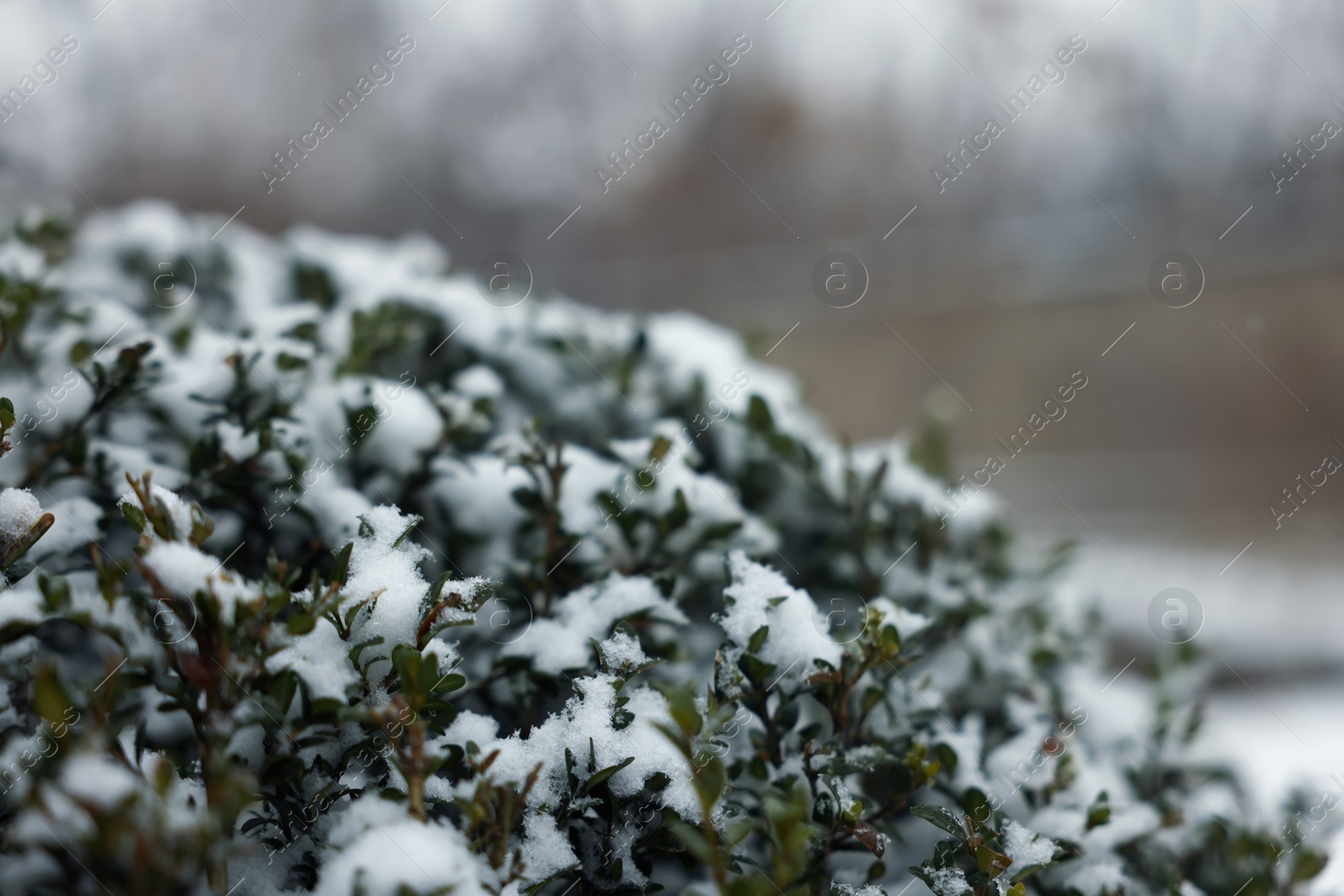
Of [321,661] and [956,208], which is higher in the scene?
[956,208]

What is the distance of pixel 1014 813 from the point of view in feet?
3.51

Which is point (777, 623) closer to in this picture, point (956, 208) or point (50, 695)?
point (50, 695)

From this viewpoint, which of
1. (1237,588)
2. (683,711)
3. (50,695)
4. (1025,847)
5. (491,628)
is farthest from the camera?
(1237,588)

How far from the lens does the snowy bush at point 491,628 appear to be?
71 cm

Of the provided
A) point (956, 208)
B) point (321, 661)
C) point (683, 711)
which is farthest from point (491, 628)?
point (956, 208)

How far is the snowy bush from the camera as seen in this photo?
71 centimetres

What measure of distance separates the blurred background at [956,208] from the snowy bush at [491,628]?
3.28 metres

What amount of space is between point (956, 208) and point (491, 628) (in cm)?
886

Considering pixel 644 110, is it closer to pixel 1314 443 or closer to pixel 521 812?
pixel 1314 443

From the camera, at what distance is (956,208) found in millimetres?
8789

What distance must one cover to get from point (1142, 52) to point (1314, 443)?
12.1 ft

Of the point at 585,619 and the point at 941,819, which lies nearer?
the point at 941,819

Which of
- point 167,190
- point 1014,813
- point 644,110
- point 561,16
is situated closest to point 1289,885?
point 1014,813

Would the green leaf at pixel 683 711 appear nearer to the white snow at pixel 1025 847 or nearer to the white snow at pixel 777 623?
the white snow at pixel 777 623
